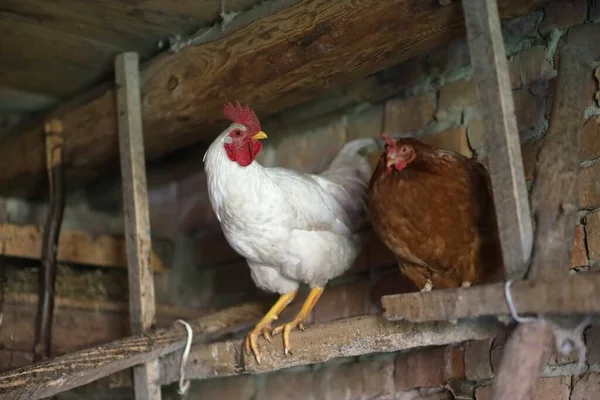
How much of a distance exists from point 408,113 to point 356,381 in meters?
0.68

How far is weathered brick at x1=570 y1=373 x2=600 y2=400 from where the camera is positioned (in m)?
1.37

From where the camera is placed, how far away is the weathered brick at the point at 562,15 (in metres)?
1.50

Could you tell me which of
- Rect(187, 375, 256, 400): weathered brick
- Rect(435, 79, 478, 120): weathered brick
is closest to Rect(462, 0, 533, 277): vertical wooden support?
Rect(435, 79, 478, 120): weathered brick

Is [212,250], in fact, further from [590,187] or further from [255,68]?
[590,187]

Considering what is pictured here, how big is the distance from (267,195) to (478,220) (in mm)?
453

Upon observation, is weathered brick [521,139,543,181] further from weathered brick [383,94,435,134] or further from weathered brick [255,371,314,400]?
weathered brick [255,371,314,400]

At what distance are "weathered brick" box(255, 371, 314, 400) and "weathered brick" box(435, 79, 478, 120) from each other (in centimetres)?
78

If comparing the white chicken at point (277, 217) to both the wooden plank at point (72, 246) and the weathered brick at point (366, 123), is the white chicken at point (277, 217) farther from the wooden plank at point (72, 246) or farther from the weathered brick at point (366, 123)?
the wooden plank at point (72, 246)

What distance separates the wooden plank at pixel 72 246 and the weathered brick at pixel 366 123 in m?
0.83

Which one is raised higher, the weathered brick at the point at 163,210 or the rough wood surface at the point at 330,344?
the weathered brick at the point at 163,210

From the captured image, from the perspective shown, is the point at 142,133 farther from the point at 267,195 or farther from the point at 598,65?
the point at 598,65

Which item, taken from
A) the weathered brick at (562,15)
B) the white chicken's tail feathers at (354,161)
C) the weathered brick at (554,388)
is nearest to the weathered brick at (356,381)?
the weathered brick at (554,388)

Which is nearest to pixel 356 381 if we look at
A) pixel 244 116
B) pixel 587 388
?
pixel 587 388

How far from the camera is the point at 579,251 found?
1444mm
